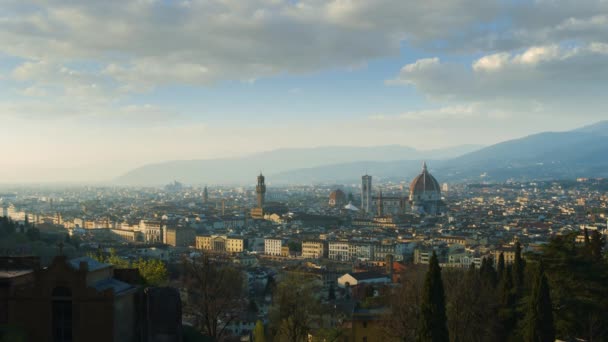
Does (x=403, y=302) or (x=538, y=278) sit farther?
(x=403, y=302)

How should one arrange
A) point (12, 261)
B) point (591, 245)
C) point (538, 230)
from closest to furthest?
point (12, 261), point (591, 245), point (538, 230)

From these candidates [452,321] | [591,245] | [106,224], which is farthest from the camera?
[106,224]

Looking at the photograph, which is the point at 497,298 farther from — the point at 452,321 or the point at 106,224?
the point at 106,224

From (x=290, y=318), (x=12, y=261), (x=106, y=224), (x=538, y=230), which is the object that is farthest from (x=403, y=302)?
(x=106, y=224)

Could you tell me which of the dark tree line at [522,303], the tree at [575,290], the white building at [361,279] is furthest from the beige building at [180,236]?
the tree at [575,290]

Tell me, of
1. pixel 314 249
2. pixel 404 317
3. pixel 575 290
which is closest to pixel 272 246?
pixel 314 249

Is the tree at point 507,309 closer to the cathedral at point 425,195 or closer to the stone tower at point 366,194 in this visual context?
the cathedral at point 425,195

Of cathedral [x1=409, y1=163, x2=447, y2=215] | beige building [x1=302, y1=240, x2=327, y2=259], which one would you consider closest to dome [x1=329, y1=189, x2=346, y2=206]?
cathedral [x1=409, y1=163, x2=447, y2=215]
